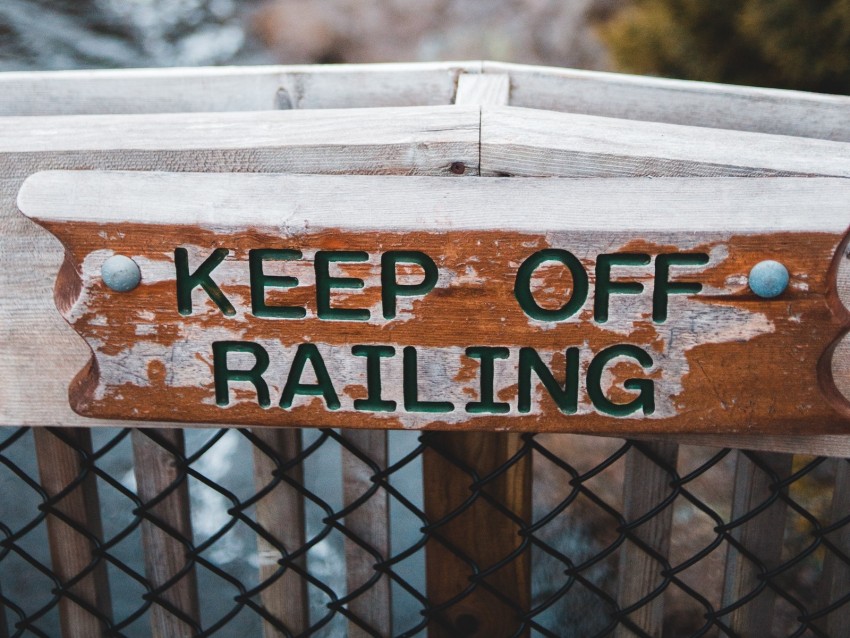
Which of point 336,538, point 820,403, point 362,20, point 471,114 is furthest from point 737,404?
point 362,20

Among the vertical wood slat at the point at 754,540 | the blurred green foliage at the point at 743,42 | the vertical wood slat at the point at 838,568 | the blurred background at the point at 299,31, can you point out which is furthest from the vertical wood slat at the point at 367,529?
the blurred background at the point at 299,31

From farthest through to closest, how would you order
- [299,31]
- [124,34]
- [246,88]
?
[299,31] → [124,34] → [246,88]

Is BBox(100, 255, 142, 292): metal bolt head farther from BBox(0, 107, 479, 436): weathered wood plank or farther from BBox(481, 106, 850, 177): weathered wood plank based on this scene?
BBox(481, 106, 850, 177): weathered wood plank

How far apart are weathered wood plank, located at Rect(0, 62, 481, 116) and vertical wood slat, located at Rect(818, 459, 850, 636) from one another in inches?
25.8

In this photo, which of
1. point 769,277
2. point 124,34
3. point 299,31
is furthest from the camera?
point 299,31

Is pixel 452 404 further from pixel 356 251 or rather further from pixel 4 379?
pixel 4 379

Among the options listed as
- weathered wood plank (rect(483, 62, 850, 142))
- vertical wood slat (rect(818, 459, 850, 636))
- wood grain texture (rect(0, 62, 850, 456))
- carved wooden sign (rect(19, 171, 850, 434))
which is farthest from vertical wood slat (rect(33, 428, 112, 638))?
vertical wood slat (rect(818, 459, 850, 636))

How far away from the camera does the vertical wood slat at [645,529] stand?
3.09 feet

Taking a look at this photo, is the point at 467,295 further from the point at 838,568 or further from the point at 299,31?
the point at 299,31

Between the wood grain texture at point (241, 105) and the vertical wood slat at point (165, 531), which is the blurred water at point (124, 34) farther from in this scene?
the vertical wood slat at point (165, 531)

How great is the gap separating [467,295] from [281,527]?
16.8 inches

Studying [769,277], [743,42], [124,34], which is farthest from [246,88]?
[124,34]

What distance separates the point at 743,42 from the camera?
132 inches

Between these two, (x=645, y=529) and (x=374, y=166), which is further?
(x=645, y=529)
